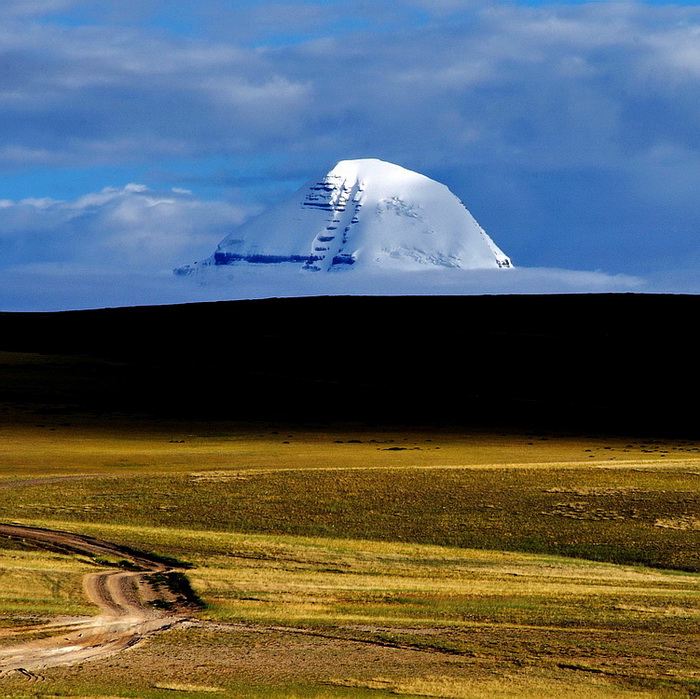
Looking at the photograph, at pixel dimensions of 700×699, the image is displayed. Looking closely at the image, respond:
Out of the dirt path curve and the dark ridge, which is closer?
the dirt path curve

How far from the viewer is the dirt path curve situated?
22.4 m

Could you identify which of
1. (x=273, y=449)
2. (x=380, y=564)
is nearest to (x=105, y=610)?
(x=380, y=564)

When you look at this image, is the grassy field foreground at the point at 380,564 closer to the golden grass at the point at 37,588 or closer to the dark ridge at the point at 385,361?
the golden grass at the point at 37,588

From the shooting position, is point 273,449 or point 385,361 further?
point 385,361

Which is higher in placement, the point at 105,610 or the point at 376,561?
the point at 376,561

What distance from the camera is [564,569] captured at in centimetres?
3534

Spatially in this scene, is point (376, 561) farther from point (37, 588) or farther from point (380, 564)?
point (37, 588)

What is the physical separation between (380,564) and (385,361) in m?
72.7

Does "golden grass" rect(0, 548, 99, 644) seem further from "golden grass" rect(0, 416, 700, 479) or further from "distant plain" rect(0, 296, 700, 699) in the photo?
"golden grass" rect(0, 416, 700, 479)

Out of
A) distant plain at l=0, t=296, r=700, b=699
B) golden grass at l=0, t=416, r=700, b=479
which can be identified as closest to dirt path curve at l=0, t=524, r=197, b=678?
distant plain at l=0, t=296, r=700, b=699

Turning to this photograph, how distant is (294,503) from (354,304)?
77.2 metres

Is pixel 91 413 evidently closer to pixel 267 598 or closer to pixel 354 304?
pixel 354 304

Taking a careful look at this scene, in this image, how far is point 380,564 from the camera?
34562 mm

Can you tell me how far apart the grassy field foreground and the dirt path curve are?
0.68 metres
